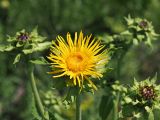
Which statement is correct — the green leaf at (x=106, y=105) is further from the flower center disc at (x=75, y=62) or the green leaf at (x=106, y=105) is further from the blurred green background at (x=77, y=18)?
the blurred green background at (x=77, y=18)

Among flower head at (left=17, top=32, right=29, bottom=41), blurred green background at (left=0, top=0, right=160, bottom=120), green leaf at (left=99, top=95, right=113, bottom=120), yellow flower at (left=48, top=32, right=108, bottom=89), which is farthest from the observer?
blurred green background at (left=0, top=0, right=160, bottom=120)

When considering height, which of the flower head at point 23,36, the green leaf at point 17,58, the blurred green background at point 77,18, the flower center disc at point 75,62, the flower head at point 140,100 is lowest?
the flower head at point 140,100

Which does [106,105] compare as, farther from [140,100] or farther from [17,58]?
[17,58]

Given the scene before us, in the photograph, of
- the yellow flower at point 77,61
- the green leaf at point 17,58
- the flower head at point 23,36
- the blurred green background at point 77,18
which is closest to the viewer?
the yellow flower at point 77,61

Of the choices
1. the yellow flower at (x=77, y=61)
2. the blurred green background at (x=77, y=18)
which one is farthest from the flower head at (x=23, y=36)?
the blurred green background at (x=77, y=18)

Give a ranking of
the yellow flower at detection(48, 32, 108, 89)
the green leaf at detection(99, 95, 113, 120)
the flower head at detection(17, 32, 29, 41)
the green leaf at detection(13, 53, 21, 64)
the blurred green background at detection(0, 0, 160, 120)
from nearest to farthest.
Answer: the yellow flower at detection(48, 32, 108, 89), the green leaf at detection(13, 53, 21, 64), the flower head at detection(17, 32, 29, 41), the green leaf at detection(99, 95, 113, 120), the blurred green background at detection(0, 0, 160, 120)

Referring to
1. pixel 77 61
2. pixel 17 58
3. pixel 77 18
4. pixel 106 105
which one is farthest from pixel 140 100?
pixel 77 18

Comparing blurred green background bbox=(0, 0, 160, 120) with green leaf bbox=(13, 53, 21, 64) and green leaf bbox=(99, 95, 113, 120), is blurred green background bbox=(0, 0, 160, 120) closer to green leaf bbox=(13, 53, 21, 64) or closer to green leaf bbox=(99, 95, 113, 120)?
green leaf bbox=(99, 95, 113, 120)

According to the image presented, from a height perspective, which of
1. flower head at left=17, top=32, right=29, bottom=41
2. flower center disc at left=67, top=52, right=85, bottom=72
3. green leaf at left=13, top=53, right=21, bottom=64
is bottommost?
flower center disc at left=67, top=52, right=85, bottom=72

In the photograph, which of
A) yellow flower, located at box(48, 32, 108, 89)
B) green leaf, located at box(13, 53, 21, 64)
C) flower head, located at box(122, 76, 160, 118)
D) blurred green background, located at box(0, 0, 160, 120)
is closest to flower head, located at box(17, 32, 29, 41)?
green leaf, located at box(13, 53, 21, 64)

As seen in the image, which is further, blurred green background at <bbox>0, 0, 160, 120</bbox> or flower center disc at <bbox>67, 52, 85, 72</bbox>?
blurred green background at <bbox>0, 0, 160, 120</bbox>
